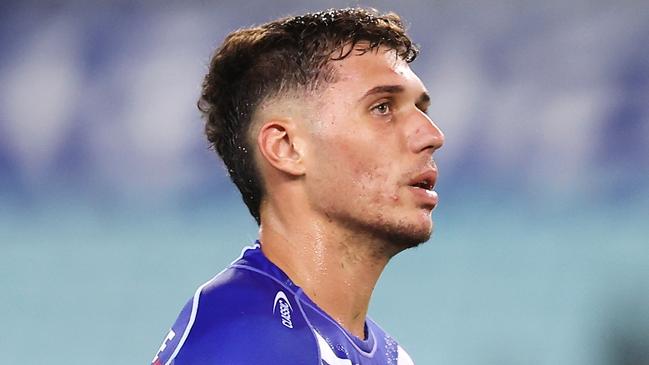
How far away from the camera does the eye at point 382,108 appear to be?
235 centimetres

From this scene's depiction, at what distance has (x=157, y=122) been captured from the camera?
473cm

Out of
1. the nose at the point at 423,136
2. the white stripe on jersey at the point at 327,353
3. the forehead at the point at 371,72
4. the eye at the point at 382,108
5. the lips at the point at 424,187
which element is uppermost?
the forehead at the point at 371,72

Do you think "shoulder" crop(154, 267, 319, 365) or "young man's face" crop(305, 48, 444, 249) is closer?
"shoulder" crop(154, 267, 319, 365)

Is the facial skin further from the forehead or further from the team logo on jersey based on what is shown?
the team logo on jersey

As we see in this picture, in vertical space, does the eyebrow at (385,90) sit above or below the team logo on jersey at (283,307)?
above

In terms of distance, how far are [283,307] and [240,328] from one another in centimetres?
16

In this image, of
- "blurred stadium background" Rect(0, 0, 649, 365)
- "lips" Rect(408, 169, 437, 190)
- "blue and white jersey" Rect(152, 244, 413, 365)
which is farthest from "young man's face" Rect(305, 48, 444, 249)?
"blurred stadium background" Rect(0, 0, 649, 365)

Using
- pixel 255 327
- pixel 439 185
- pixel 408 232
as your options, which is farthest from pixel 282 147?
pixel 439 185

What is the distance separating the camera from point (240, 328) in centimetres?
204

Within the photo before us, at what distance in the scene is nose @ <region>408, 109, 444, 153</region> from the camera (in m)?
2.33

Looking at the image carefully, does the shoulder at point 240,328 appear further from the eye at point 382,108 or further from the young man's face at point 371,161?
the eye at point 382,108

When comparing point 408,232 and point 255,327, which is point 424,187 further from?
point 255,327

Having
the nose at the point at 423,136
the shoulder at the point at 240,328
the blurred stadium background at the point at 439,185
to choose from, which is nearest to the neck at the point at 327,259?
the shoulder at the point at 240,328

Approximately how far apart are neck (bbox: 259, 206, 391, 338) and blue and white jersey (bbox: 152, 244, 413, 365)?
0.11 feet
